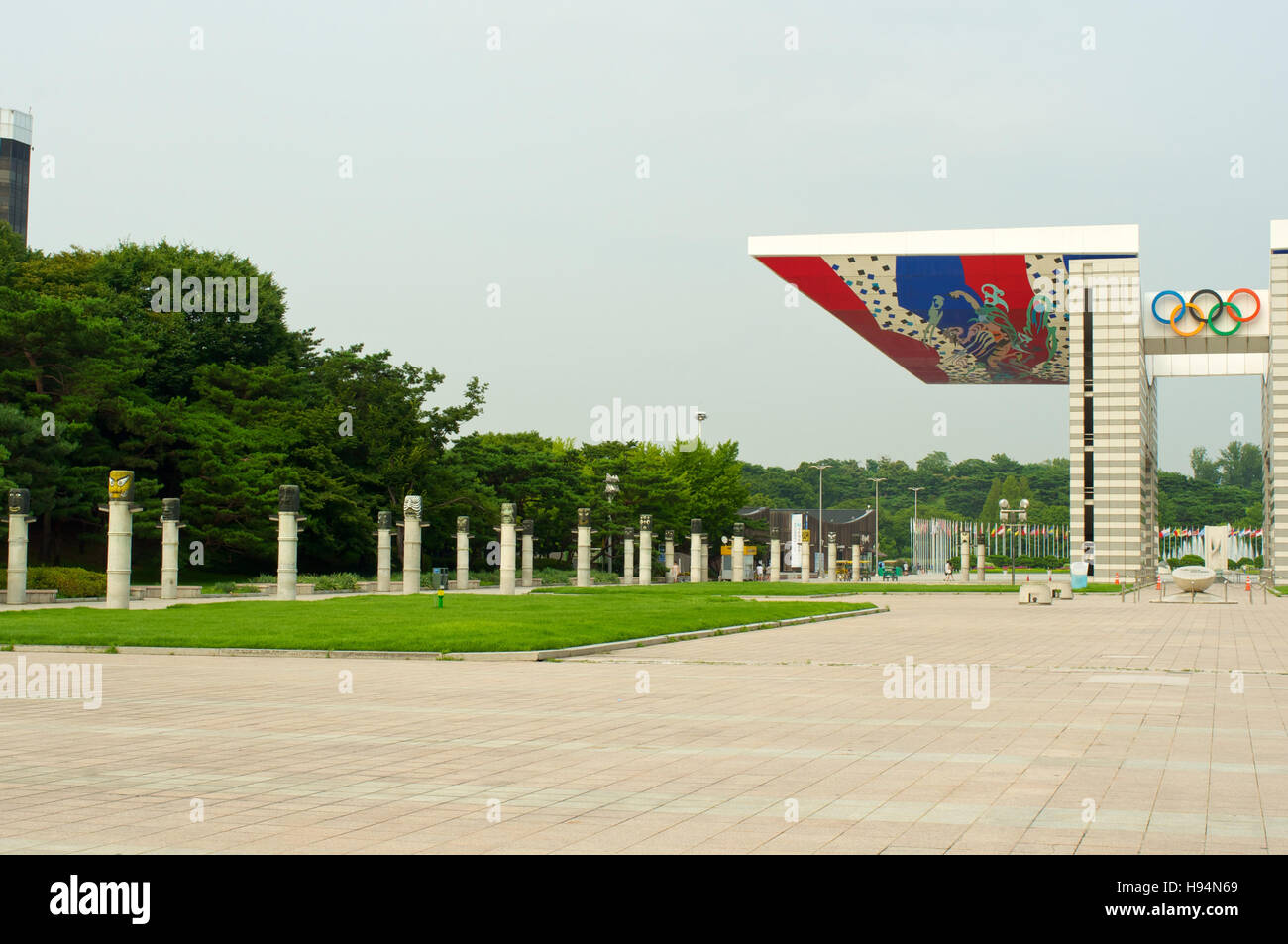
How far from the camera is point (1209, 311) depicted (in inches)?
2296

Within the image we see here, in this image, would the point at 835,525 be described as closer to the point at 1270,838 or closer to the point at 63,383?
the point at 63,383

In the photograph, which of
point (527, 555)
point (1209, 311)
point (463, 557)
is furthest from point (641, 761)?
point (1209, 311)

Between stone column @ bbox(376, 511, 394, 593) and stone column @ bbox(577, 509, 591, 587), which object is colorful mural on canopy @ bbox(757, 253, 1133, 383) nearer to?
stone column @ bbox(577, 509, 591, 587)

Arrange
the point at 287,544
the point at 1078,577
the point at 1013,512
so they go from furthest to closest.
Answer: the point at 1013,512
the point at 1078,577
the point at 287,544

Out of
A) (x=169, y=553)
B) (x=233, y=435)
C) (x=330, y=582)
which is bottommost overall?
(x=330, y=582)

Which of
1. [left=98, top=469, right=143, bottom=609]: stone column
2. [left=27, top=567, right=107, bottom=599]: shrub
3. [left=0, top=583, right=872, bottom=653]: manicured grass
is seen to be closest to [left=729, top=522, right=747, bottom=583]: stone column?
[left=0, top=583, right=872, bottom=653]: manicured grass

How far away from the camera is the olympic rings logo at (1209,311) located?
5794 cm

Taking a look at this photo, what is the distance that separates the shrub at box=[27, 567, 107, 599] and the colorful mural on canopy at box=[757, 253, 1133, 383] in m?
34.2

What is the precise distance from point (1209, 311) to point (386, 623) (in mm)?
47558

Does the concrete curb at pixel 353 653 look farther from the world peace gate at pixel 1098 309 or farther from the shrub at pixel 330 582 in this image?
the world peace gate at pixel 1098 309

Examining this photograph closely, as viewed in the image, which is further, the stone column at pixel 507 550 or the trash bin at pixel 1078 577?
the stone column at pixel 507 550

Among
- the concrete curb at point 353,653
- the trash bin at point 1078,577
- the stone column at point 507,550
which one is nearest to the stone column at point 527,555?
the stone column at point 507,550

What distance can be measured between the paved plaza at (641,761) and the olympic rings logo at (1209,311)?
1732 inches

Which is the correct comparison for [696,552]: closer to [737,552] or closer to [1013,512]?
[737,552]
